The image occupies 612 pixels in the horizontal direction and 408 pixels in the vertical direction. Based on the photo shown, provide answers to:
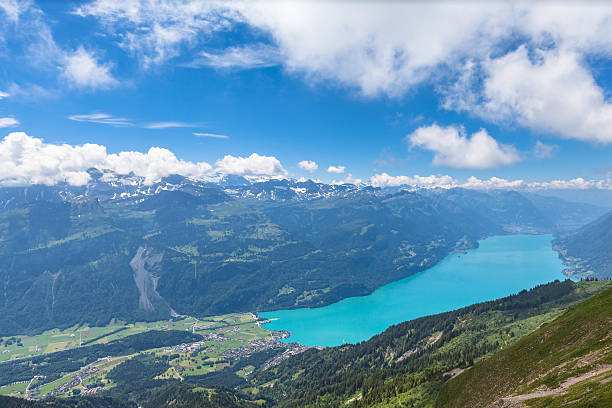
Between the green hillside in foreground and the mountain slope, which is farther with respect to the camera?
the mountain slope

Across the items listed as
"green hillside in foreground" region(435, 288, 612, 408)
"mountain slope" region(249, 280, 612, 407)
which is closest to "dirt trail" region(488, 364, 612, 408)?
"green hillside in foreground" region(435, 288, 612, 408)

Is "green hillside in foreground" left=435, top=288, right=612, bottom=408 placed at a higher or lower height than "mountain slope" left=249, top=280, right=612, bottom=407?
higher

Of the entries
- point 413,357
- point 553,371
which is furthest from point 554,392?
point 413,357

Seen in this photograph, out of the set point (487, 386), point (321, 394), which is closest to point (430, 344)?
point (321, 394)

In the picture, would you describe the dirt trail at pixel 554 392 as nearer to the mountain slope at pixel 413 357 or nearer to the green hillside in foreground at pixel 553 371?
the green hillside in foreground at pixel 553 371

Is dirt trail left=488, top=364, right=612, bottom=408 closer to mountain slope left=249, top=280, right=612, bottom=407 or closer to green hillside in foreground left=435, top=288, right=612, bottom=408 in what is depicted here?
green hillside in foreground left=435, top=288, right=612, bottom=408

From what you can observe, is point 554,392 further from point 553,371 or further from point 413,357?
point 413,357

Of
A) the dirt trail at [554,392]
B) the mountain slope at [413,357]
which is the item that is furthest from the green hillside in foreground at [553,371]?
the mountain slope at [413,357]

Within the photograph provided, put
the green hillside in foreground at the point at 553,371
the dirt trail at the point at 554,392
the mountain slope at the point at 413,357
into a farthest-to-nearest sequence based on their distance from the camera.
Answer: the mountain slope at the point at 413,357, the dirt trail at the point at 554,392, the green hillside in foreground at the point at 553,371
